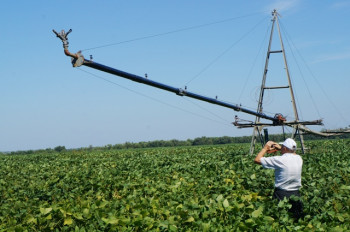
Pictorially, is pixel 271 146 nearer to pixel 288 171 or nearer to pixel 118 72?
pixel 288 171

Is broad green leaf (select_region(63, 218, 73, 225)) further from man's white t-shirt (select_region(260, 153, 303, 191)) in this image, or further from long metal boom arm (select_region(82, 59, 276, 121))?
long metal boom arm (select_region(82, 59, 276, 121))

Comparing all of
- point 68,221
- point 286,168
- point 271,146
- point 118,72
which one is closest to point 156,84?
point 118,72

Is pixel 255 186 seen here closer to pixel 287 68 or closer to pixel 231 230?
pixel 231 230

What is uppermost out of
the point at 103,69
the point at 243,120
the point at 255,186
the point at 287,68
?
the point at 287,68

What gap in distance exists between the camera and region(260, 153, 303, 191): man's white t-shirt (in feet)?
19.9

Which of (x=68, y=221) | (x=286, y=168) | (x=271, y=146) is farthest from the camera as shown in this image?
(x=271, y=146)

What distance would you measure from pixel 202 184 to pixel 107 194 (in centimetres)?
222

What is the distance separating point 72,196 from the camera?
25.1 feet

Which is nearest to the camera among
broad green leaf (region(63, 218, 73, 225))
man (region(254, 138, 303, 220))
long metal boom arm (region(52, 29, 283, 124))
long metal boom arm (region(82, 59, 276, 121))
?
broad green leaf (region(63, 218, 73, 225))

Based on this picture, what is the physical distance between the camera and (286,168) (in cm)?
608

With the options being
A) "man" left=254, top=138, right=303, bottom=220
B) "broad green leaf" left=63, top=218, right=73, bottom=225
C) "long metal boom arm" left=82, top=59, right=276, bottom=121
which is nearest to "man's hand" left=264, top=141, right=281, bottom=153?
"man" left=254, top=138, right=303, bottom=220

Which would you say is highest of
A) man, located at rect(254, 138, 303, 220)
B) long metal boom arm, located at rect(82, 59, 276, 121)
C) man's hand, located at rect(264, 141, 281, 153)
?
long metal boom arm, located at rect(82, 59, 276, 121)

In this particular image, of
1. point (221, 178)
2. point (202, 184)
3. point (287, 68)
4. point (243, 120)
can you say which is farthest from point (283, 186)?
point (287, 68)

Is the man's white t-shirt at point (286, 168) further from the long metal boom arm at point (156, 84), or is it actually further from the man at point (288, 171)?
the long metal boom arm at point (156, 84)
